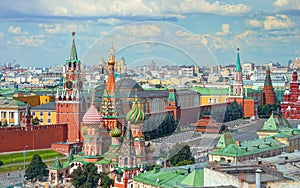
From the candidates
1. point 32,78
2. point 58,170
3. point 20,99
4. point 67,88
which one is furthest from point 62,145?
point 32,78

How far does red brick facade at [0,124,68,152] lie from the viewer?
2636 cm

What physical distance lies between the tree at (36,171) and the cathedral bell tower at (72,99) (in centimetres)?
555

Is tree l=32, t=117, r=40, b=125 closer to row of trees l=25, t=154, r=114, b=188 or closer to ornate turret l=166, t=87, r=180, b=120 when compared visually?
ornate turret l=166, t=87, r=180, b=120

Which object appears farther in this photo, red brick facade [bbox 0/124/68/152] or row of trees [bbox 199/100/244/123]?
row of trees [bbox 199/100/244/123]

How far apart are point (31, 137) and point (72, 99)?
2755 millimetres

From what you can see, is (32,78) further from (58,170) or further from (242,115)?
(58,170)

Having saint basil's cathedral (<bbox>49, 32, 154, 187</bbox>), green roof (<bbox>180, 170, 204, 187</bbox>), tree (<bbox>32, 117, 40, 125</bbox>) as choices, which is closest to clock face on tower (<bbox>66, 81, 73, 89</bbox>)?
saint basil's cathedral (<bbox>49, 32, 154, 187</bbox>)

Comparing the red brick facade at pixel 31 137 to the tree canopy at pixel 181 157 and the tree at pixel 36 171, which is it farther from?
the tree canopy at pixel 181 157

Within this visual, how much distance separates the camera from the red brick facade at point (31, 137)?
26.4 m

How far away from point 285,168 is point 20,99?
89.6ft

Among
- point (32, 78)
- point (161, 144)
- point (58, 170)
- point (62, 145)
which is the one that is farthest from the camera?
point (32, 78)

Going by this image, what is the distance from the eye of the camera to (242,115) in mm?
43438

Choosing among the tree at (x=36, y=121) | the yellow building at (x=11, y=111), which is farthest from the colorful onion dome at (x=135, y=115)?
the yellow building at (x=11, y=111)

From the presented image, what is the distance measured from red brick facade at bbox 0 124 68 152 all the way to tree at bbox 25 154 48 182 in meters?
3.46
